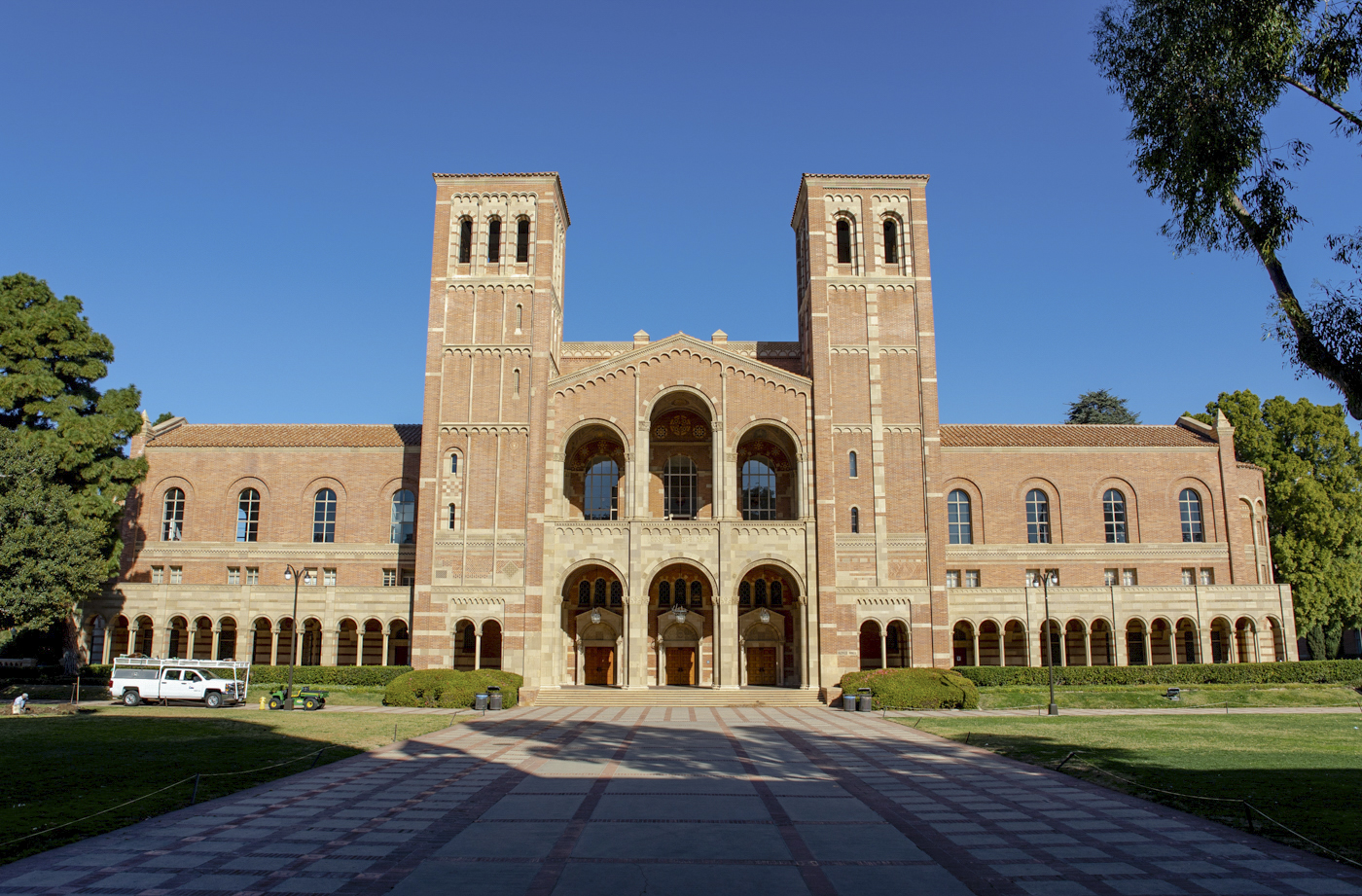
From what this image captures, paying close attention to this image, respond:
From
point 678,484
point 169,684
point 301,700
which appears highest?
point 678,484

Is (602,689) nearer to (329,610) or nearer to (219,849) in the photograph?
(329,610)

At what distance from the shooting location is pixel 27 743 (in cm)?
2072

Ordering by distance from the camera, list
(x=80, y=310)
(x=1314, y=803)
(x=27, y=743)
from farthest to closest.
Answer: (x=80, y=310), (x=27, y=743), (x=1314, y=803)

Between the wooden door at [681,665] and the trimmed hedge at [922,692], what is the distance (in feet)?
33.3

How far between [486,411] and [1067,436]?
30.8 metres

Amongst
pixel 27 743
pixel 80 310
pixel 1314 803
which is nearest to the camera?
pixel 1314 803

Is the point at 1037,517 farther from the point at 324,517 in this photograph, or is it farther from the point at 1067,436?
the point at 324,517

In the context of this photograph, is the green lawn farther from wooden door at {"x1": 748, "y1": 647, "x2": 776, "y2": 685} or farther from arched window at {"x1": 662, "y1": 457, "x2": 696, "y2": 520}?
arched window at {"x1": 662, "y1": 457, "x2": 696, "y2": 520}

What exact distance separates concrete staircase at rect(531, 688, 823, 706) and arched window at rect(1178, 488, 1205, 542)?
23547 millimetres

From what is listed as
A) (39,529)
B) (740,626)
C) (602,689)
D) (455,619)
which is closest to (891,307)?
(740,626)

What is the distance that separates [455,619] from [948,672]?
70.3 ft

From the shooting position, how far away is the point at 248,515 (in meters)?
47.0

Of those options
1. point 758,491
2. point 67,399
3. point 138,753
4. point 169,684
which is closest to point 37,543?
point 169,684

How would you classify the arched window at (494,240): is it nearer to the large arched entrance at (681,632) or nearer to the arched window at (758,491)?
the arched window at (758,491)
